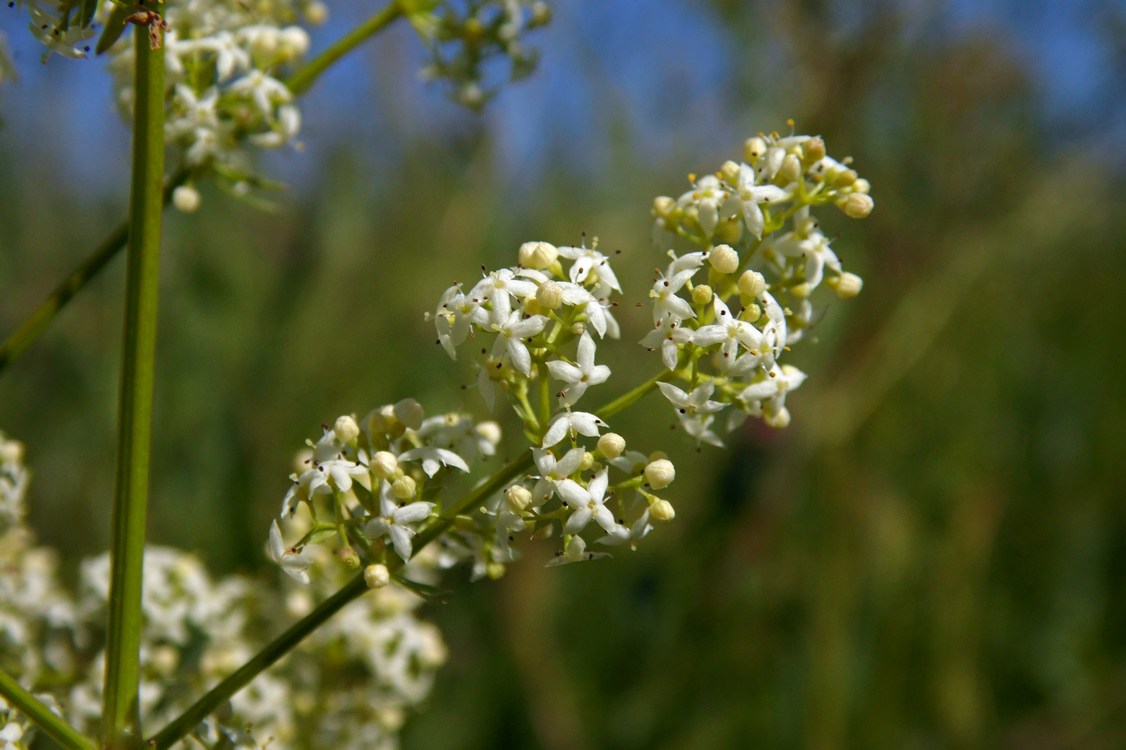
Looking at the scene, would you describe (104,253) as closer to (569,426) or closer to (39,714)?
(39,714)

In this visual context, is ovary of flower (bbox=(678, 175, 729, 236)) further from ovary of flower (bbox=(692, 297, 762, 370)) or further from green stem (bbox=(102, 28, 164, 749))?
green stem (bbox=(102, 28, 164, 749))

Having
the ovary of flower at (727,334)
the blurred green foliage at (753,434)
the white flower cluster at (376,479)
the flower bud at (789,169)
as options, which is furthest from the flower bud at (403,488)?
the blurred green foliage at (753,434)

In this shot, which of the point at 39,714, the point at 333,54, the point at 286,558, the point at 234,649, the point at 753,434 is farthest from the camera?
the point at 753,434

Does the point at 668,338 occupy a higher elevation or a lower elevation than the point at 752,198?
lower

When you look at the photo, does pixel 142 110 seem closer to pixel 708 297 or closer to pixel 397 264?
pixel 708 297

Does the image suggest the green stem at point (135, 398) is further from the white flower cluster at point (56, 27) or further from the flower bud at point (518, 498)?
the flower bud at point (518, 498)

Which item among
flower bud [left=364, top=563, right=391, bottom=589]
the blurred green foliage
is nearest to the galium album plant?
flower bud [left=364, top=563, right=391, bottom=589]

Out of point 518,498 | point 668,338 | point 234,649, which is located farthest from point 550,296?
point 234,649
